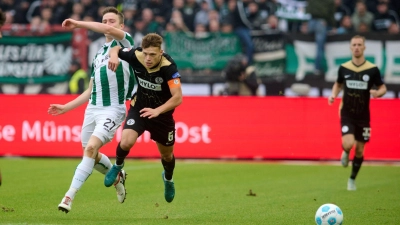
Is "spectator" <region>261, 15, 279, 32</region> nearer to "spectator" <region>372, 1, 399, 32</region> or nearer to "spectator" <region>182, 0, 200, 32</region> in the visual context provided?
"spectator" <region>182, 0, 200, 32</region>

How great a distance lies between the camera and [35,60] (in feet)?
70.0

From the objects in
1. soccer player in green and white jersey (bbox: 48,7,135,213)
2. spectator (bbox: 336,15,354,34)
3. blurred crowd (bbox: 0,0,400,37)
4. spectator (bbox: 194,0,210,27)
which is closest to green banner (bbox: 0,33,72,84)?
blurred crowd (bbox: 0,0,400,37)

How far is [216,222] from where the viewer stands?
8.84 meters

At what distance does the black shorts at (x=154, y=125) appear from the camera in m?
9.52

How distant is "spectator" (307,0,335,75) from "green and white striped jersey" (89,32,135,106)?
452 inches

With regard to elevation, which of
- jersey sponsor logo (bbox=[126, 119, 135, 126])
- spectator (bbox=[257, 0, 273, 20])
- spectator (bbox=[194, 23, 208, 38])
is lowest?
jersey sponsor logo (bbox=[126, 119, 135, 126])

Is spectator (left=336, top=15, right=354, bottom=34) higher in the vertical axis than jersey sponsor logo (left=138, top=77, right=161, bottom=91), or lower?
lower

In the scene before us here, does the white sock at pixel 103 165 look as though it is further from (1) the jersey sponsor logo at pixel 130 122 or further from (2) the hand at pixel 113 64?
(2) the hand at pixel 113 64

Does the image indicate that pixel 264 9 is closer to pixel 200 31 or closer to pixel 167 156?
pixel 200 31

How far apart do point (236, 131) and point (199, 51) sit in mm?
4415

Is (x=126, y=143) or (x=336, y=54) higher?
(x=126, y=143)

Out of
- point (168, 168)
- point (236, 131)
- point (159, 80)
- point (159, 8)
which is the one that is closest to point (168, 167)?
point (168, 168)

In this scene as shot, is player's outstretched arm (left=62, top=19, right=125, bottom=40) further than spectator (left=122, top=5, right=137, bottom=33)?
No

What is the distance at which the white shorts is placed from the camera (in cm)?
945
